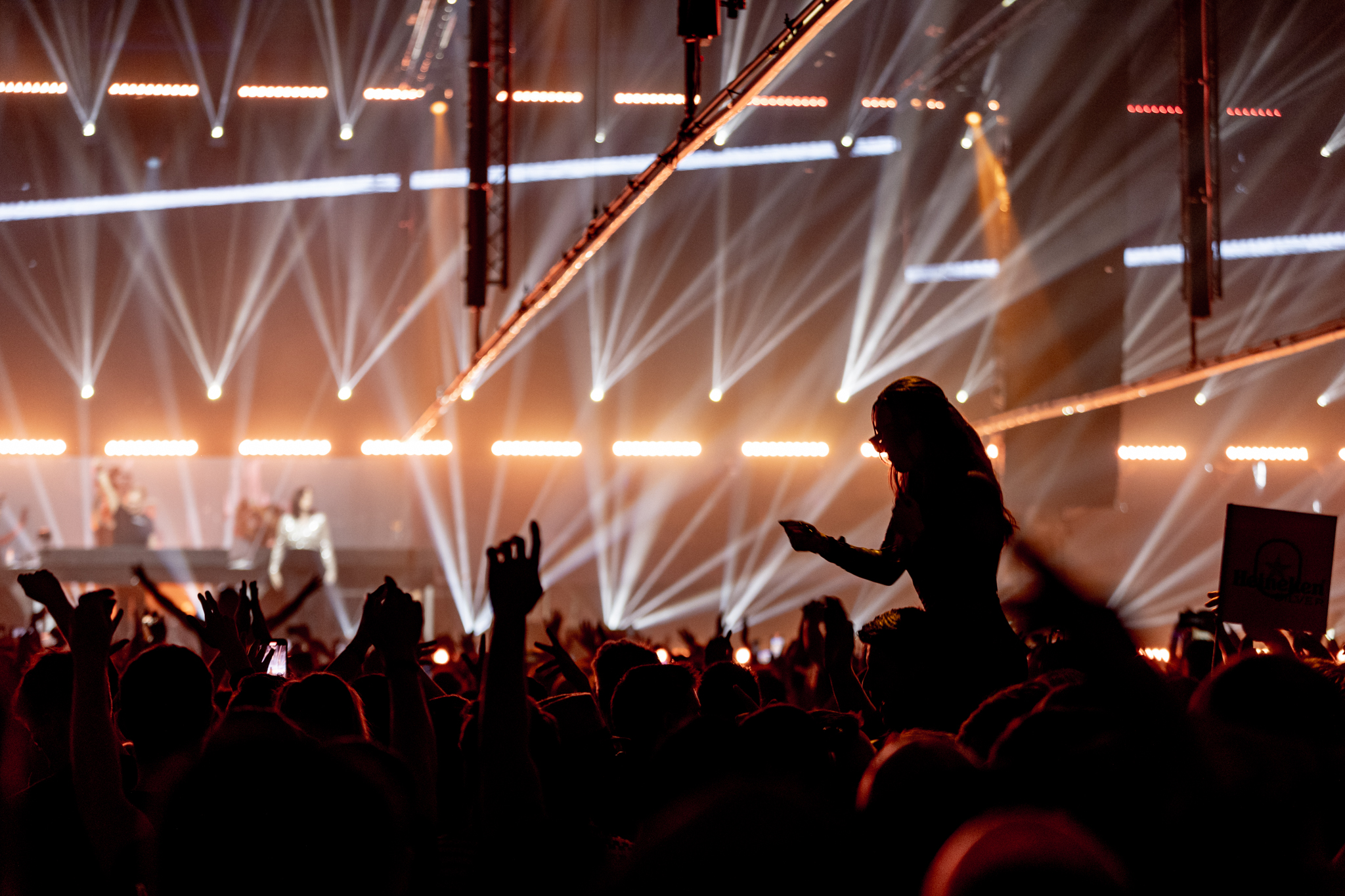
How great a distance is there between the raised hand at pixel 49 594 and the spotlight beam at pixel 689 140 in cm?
379

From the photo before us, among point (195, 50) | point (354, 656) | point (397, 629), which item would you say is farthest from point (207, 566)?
point (397, 629)

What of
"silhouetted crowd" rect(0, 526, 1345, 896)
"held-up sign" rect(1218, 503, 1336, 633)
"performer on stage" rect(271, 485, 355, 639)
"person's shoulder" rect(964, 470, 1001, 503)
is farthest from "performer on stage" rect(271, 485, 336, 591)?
"person's shoulder" rect(964, 470, 1001, 503)

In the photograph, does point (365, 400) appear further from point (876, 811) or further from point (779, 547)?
point (876, 811)

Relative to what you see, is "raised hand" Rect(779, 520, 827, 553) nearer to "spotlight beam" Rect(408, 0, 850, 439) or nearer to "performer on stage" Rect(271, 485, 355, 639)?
"spotlight beam" Rect(408, 0, 850, 439)

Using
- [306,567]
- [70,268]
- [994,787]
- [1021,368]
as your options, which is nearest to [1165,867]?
[994,787]

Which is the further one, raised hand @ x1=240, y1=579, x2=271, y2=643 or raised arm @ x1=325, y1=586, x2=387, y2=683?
raised hand @ x1=240, y1=579, x2=271, y2=643

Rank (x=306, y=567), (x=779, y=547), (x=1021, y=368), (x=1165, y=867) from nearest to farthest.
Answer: (x=1165, y=867) → (x=1021, y=368) → (x=306, y=567) → (x=779, y=547)

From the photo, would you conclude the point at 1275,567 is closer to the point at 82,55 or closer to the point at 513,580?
the point at 513,580

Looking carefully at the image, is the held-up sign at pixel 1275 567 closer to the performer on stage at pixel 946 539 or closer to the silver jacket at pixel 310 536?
the performer on stage at pixel 946 539

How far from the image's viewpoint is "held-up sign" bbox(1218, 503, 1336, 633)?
11.7 ft

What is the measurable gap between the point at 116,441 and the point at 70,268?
2.34m

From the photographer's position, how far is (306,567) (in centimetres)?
1436

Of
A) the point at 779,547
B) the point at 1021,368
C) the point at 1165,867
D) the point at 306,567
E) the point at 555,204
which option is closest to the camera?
the point at 1165,867

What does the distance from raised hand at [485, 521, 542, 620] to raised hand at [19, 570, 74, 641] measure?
138 centimetres
